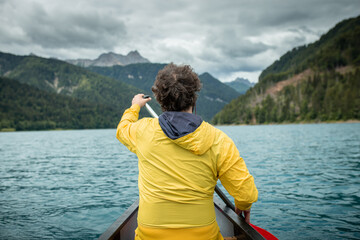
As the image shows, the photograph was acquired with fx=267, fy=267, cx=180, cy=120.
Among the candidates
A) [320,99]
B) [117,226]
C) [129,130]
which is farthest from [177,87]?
[320,99]

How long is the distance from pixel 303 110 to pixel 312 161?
144260mm

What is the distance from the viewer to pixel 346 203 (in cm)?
1084

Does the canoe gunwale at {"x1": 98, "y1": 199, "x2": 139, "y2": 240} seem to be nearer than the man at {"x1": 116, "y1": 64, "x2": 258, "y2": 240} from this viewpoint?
No

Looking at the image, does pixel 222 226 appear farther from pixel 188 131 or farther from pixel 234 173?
pixel 188 131

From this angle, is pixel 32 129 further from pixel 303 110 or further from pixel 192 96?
pixel 192 96

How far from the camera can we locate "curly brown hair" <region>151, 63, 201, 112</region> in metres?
2.90

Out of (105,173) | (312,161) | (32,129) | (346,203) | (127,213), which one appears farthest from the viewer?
(32,129)

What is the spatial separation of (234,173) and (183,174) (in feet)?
1.83

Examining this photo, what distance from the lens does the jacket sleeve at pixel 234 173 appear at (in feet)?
9.29

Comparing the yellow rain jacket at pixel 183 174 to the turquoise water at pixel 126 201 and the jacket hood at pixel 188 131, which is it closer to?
the jacket hood at pixel 188 131

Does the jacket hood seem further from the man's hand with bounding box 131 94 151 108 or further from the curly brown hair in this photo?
the man's hand with bounding box 131 94 151 108

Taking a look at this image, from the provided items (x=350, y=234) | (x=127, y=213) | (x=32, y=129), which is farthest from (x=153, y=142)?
(x=32, y=129)

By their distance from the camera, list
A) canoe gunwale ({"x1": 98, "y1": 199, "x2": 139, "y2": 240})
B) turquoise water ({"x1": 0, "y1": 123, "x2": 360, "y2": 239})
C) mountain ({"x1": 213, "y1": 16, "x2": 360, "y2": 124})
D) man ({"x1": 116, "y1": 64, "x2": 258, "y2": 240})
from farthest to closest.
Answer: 1. mountain ({"x1": 213, "y1": 16, "x2": 360, "y2": 124})
2. turquoise water ({"x1": 0, "y1": 123, "x2": 360, "y2": 239})
3. canoe gunwale ({"x1": 98, "y1": 199, "x2": 139, "y2": 240})
4. man ({"x1": 116, "y1": 64, "x2": 258, "y2": 240})

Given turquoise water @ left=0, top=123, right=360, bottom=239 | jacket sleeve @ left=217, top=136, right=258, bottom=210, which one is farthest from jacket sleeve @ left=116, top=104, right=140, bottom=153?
turquoise water @ left=0, top=123, right=360, bottom=239
